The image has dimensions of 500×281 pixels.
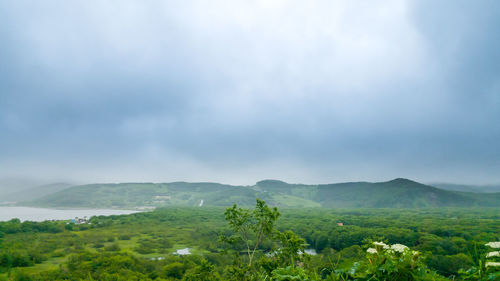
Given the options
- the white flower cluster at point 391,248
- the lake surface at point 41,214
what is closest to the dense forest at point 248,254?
the white flower cluster at point 391,248

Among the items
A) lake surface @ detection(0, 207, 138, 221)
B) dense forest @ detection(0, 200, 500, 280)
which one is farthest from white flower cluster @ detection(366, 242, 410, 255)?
lake surface @ detection(0, 207, 138, 221)

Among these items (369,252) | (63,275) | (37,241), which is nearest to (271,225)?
(369,252)

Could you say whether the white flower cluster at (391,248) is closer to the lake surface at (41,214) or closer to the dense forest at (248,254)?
the dense forest at (248,254)

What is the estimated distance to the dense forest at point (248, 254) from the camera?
1.99m

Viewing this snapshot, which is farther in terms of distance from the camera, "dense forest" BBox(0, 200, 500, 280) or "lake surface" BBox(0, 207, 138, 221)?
"lake surface" BBox(0, 207, 138, 221)

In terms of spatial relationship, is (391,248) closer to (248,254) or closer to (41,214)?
(248,254)

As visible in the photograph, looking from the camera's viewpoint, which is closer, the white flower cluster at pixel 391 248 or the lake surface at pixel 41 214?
the white flower cluster at pixel 391 248

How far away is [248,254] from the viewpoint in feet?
69.0

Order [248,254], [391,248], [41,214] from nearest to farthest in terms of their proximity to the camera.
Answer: [391,248] → [248,254] → [41,214]

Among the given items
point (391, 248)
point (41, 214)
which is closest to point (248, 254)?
point (391, 248)

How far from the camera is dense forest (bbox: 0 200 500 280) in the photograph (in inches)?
78.3

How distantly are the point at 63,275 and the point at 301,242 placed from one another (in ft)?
104

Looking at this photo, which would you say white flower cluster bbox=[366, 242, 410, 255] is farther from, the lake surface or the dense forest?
the lake surface

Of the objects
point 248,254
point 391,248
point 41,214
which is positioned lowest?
point 41,214
